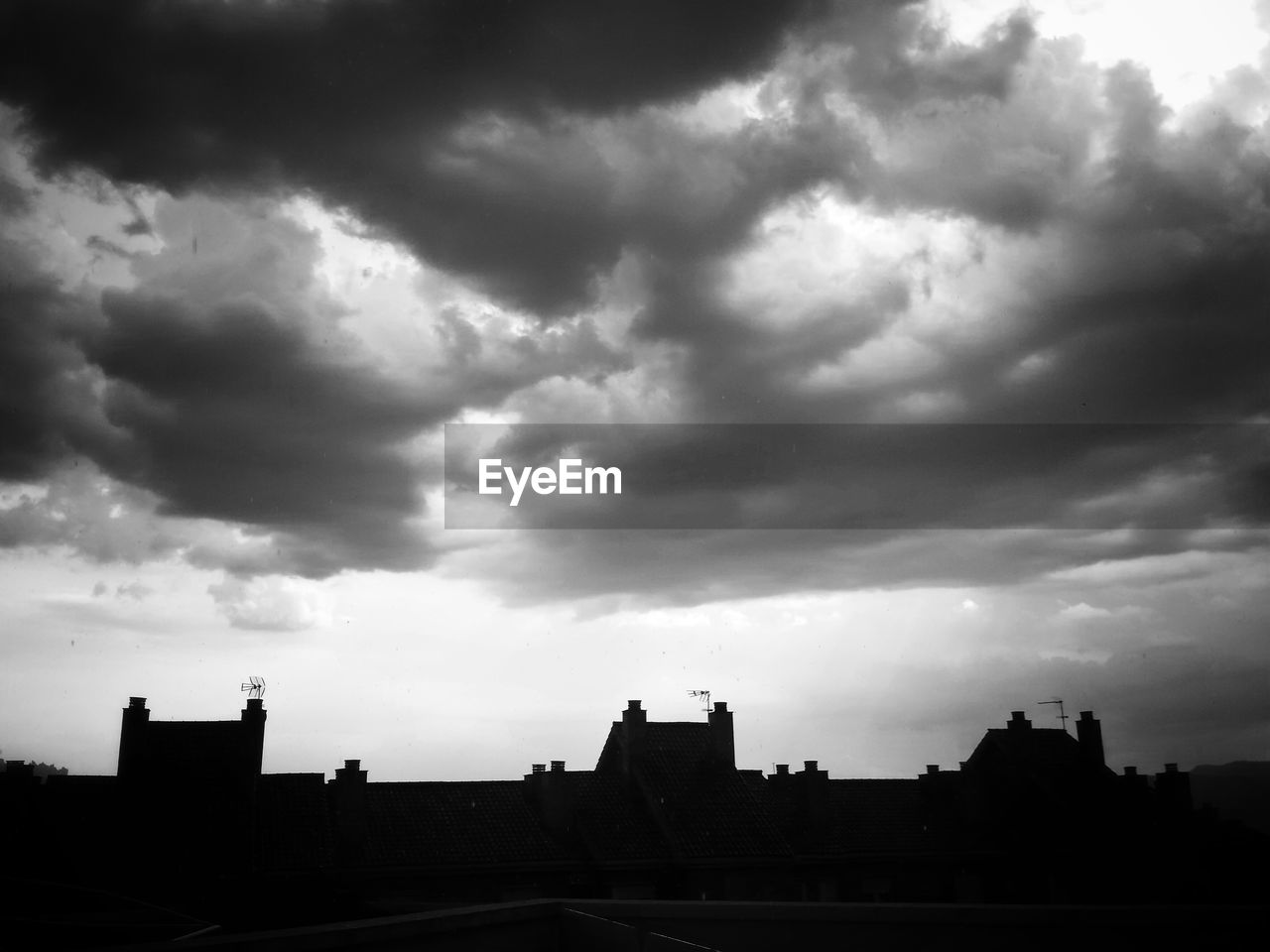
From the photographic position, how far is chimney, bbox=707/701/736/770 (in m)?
38.4

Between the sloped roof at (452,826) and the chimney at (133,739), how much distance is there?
26.0 feet

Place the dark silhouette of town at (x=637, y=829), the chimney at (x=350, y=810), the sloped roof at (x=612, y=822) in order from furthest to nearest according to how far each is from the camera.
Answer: the sloped roof at (x=612, y=822) < the chimney at (x=350, y=810) < the dark silhouette of town at (x=637, y=829)

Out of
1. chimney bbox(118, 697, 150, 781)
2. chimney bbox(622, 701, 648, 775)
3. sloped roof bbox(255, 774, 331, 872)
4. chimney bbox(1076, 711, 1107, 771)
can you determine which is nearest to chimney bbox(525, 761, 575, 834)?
chimney bbox(622, 701, 648, 775)

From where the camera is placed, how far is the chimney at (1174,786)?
45031mm

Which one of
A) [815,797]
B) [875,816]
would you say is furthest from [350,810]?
[875,816]

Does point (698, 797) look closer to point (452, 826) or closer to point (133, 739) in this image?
point (452, 826)

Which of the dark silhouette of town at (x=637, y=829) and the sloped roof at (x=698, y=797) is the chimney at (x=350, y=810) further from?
the sloped roof at (x=698, y=797)

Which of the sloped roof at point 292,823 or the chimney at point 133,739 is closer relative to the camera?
the sloped roof at point 292,823

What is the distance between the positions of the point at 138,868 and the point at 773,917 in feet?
83.0

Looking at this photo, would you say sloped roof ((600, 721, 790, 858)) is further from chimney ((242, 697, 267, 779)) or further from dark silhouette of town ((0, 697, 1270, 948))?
chimney ((242, 697, 267, 779))

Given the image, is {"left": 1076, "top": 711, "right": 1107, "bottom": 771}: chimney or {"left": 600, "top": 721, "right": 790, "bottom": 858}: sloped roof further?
{"left": 1076, "top": 711, "right": 1107, "bottom": 771}: chimney

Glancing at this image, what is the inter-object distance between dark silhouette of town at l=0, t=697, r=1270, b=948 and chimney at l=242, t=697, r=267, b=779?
3.0 inches

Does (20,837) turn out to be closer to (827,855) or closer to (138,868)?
(138,868)

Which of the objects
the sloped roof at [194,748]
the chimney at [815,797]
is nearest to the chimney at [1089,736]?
the chimney at [815,797]
